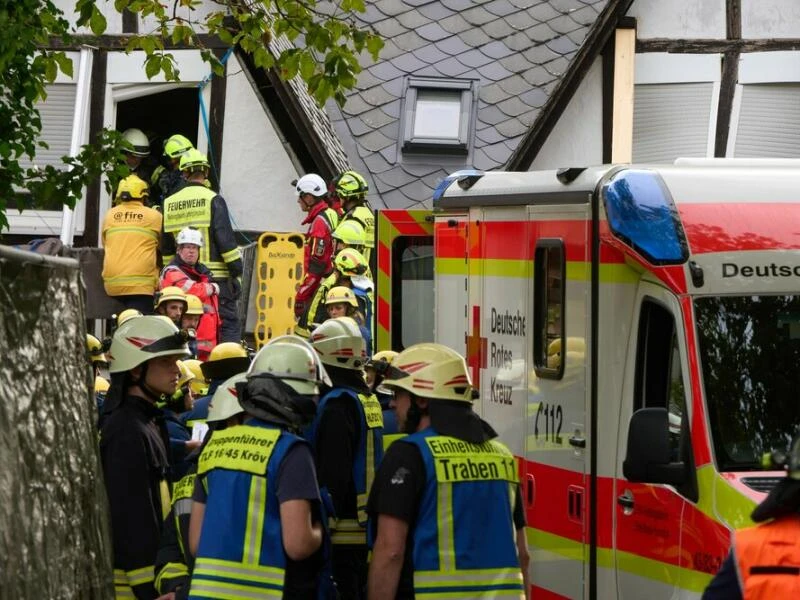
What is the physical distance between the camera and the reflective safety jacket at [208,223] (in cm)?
1529

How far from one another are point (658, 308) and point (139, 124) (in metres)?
15.0

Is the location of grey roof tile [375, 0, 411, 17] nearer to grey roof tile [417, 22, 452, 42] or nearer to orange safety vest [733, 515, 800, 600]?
grey roof tile [417, 22, 452, 42]

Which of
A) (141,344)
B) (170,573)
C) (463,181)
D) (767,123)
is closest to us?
(170,573)

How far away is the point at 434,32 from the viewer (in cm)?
1991

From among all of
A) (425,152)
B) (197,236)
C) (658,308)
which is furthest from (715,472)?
(425,152)

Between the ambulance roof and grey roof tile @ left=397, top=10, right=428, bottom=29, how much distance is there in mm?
11365

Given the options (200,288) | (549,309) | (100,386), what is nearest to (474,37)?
(200,288)

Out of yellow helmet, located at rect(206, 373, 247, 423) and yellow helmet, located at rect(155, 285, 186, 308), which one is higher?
yellow helmet, located at rect(155, 285, 186, 308)

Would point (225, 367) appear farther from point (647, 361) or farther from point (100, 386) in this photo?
point (100, 386)

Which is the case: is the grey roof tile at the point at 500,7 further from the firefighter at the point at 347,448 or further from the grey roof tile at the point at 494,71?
the firefighter at the point at 347,448

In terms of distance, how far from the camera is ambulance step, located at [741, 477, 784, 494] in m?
6.47

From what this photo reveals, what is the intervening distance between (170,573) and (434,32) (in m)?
14.3

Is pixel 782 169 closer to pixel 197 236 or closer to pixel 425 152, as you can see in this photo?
pixel 197 236

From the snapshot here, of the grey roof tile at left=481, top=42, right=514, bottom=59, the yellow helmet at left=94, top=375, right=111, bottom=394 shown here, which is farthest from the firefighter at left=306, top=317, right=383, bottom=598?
the grey roof tile at left=481, top=42, right=514, bottom=59
